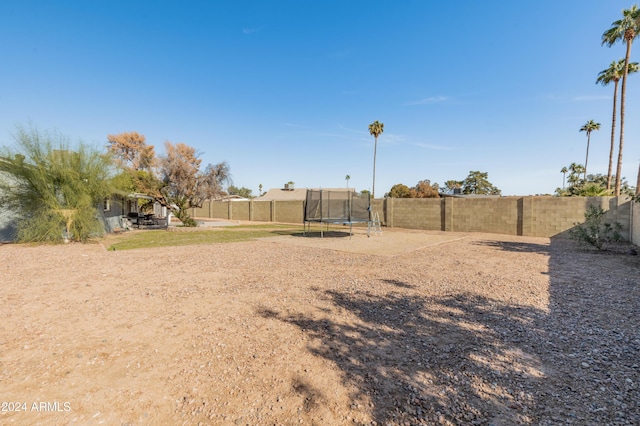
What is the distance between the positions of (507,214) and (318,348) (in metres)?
15.4

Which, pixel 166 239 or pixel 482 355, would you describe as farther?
pixel 166 239

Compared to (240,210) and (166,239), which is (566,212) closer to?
(166,239)

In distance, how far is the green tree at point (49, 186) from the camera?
403 inches

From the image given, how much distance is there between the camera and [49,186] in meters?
10.5

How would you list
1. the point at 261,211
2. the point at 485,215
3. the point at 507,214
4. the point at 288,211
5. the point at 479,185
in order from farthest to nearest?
the point at 479,185 → the point at 261,211 → the point at 288,211 → the point at 485,215 → the point at 507,214

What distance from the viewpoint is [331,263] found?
7656mm

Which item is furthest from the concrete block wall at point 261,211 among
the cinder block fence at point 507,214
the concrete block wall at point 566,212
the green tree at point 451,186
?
the green tree at point 451,186

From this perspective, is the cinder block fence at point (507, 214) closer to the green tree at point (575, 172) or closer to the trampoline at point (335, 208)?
the trampoline at point (335, 208)

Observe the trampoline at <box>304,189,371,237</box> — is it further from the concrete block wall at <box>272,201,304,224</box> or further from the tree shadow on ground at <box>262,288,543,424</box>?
the concrete block wall at <box>272,201,304,224</box>

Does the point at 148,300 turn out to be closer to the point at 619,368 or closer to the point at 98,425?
the point at 98,425

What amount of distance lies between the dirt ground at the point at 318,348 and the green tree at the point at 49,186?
17.8ft

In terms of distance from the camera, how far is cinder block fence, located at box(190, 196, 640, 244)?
11.7 m

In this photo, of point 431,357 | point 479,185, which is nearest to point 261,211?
point 431,357

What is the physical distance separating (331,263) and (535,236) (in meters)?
12.3
